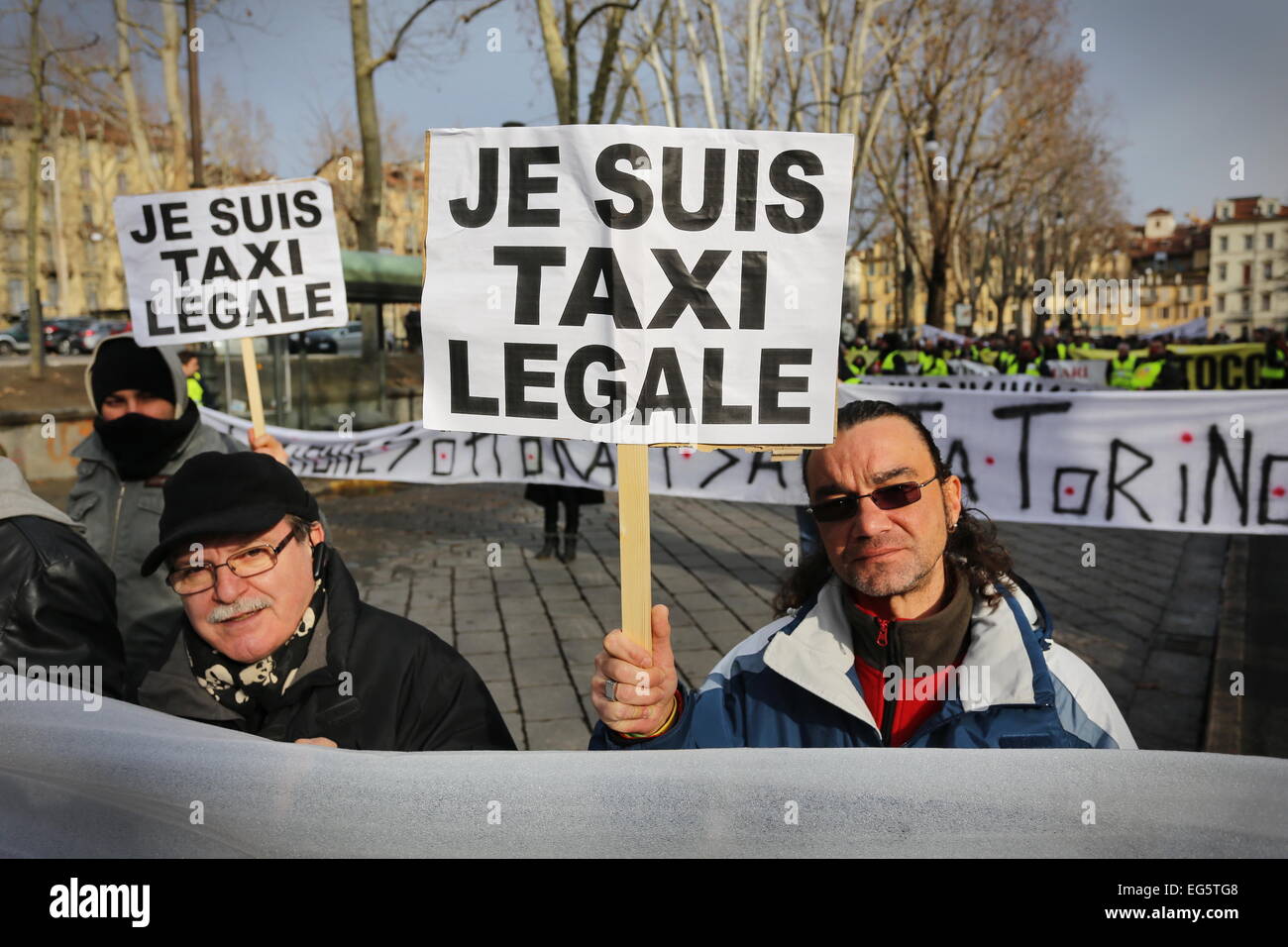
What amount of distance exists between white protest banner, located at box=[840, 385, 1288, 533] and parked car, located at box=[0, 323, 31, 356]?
39.8m

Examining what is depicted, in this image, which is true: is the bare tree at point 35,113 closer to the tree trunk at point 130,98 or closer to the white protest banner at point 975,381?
the tree trunk at point 130,98

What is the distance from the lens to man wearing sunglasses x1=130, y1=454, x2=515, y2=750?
6.76ft

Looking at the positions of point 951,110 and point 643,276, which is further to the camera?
point 951,110

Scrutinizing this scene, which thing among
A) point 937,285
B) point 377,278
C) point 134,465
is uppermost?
point 937,285

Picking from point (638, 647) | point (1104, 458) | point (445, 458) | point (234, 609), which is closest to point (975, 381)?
point (1104, 458)

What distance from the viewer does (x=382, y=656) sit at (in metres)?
2.20

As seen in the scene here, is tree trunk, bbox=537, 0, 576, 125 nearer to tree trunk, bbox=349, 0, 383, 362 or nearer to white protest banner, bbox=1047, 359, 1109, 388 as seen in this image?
tree trunk, bbox=349, 0, 383, 362

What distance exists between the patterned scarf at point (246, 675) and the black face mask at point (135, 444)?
1.57m

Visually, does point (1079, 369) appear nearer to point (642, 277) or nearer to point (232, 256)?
point (232, 256)

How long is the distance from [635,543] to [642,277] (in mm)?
506

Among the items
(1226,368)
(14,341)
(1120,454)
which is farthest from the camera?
(14,341)

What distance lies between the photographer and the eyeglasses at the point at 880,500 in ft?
7.05

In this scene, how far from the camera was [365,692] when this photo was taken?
2.13 meters

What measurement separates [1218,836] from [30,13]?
21.0 m
